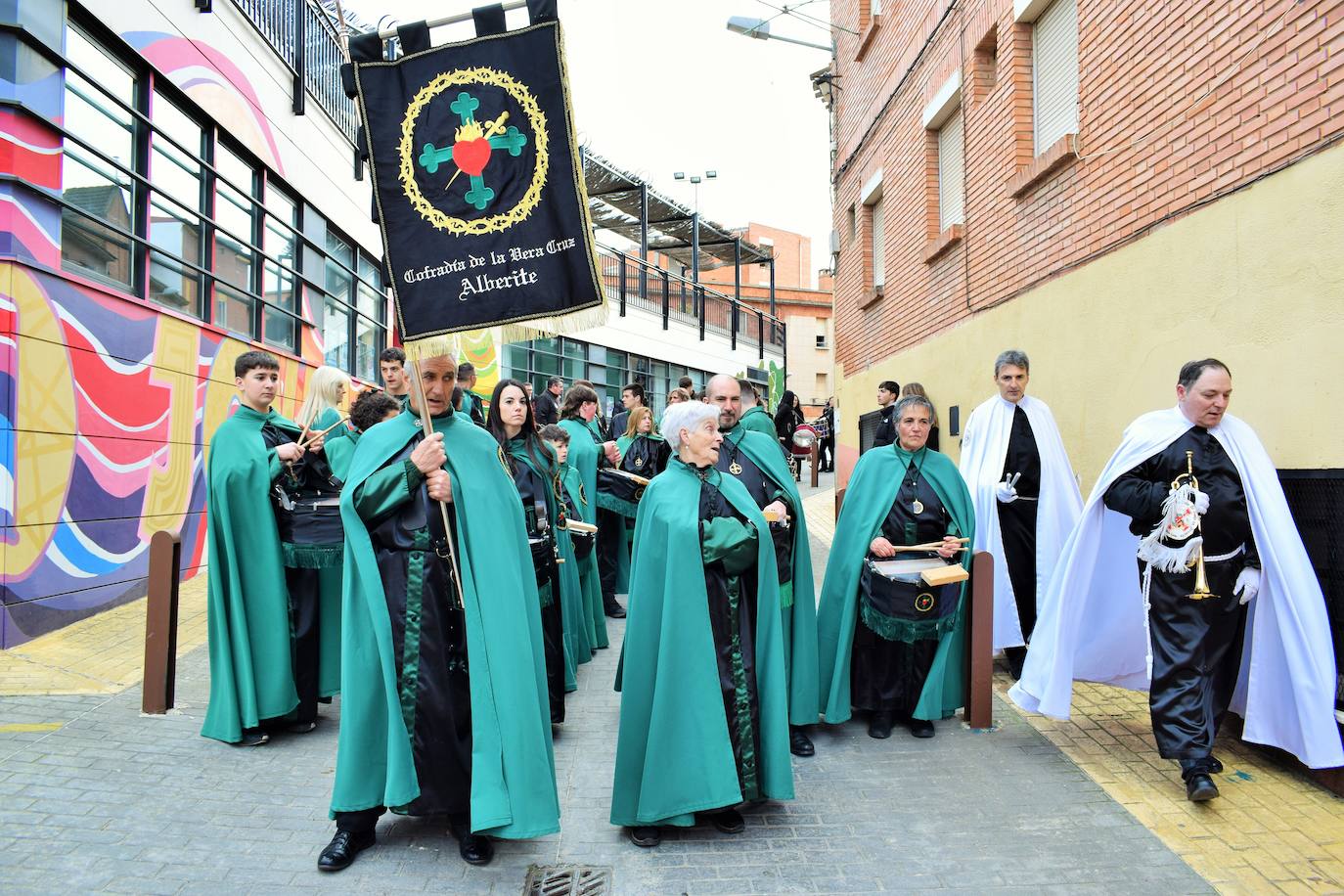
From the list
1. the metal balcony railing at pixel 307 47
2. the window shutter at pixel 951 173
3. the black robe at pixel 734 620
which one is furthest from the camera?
the metal balcony railing at pixel 307 47

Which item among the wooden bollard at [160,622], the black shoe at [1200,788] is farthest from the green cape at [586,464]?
the black shoe at [1200,788]

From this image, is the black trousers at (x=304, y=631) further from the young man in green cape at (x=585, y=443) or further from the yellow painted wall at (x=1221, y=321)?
the yellow painted wall at (x=1221, y=321)

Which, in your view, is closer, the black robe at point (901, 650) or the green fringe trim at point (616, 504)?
the black robe at point (901, 650)

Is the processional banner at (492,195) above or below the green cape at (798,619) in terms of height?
above

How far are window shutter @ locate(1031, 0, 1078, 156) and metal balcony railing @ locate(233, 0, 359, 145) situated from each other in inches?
274

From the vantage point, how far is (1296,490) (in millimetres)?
4398

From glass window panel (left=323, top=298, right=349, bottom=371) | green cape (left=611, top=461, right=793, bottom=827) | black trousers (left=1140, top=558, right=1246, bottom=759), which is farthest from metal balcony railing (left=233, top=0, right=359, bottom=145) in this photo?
black trousers (left=1140, top=558, right=1246, bottom=759)

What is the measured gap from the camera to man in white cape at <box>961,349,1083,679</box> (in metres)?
5.97

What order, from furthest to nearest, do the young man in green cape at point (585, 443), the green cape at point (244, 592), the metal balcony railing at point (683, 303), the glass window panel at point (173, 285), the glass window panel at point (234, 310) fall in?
the metal balcony railing at point (683, 303) < the glass window panel at point (234, 310) < the glass window panel at point (173, 285) < the young man in green cape at point (585, 443) < the green cape at point (244, 592)

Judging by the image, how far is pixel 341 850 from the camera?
3.43 metres

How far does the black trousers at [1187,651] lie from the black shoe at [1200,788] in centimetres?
10

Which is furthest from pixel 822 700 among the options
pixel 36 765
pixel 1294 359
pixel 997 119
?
pixel 997 119

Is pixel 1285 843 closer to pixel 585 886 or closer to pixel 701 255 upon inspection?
pixel 585 886

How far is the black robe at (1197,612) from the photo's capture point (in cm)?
408
